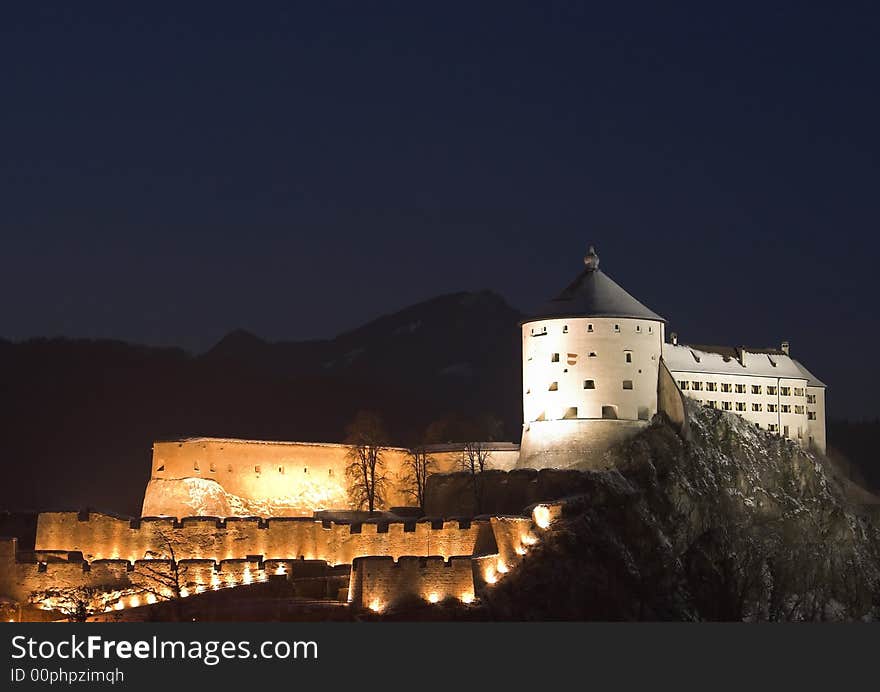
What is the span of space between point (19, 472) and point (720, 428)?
189ft

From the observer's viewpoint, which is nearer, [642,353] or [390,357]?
[642,353]

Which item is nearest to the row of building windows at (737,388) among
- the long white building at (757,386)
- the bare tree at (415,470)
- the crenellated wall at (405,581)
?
the long white building at (757,386)

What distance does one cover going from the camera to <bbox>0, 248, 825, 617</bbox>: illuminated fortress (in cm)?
5444

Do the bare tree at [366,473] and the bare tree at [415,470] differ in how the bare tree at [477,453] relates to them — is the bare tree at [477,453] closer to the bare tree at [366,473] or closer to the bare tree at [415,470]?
the bare tree at [415,470]

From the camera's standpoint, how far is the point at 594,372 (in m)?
74.4

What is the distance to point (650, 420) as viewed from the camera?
244 feet

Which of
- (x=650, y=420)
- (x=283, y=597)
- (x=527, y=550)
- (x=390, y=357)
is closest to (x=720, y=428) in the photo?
(x=650, y=420)

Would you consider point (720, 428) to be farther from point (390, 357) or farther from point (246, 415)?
point (390, 357)

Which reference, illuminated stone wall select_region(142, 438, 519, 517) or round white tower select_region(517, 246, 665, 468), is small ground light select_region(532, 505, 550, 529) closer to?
round white tower select_region(517, 246, 665, 468)

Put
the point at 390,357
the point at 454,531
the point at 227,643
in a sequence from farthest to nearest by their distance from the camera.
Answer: the point at 390,357
the point at 454,531
the point at 227,643

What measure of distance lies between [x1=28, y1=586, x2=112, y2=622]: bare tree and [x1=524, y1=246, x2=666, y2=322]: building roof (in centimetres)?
3009

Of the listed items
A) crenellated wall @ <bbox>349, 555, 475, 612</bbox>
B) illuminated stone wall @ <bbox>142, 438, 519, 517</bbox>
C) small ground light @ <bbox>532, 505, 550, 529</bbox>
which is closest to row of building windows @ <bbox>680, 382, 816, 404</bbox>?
illuminated stone wall @ <bbox>142, 438, 519, 517</bbox>

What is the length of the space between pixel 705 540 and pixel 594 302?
46.5 feet

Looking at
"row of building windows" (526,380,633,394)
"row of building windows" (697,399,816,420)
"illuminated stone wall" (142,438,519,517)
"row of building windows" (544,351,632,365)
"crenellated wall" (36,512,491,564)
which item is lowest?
"crenellated wall" (36,512,491,564)
